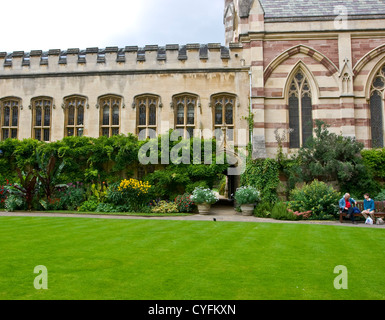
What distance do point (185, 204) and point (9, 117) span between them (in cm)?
1161

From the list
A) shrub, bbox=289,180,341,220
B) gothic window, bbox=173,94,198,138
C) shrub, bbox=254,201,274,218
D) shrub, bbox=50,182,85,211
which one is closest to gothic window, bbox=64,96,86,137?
shrub, bbox=50,182,85,211

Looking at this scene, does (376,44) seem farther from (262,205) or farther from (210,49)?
(262,205)

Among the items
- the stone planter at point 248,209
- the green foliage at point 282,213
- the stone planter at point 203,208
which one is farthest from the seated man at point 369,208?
the stone planter at point 203,208

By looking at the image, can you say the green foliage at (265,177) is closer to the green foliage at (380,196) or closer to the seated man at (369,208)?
the seated man at (369,208)

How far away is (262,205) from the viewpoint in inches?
555

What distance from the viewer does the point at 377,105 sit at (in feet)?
55.0

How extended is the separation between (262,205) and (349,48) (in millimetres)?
9201

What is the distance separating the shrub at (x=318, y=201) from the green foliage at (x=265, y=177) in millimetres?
1777

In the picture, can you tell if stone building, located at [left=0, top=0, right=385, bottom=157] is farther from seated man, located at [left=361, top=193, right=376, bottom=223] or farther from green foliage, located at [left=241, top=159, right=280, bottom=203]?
seated man, located at [left=361, top=193, right=376, bottom=223]

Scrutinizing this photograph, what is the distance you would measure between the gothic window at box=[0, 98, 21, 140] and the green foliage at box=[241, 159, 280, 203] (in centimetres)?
1317

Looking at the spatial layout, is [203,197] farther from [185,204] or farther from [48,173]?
[48,173]

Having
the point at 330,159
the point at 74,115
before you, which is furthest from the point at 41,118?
the point at 330,159

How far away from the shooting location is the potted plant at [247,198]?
1418 centimetres

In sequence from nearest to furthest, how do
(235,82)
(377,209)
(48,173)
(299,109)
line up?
(377,209), (48,173), (299,109), (235,82)
